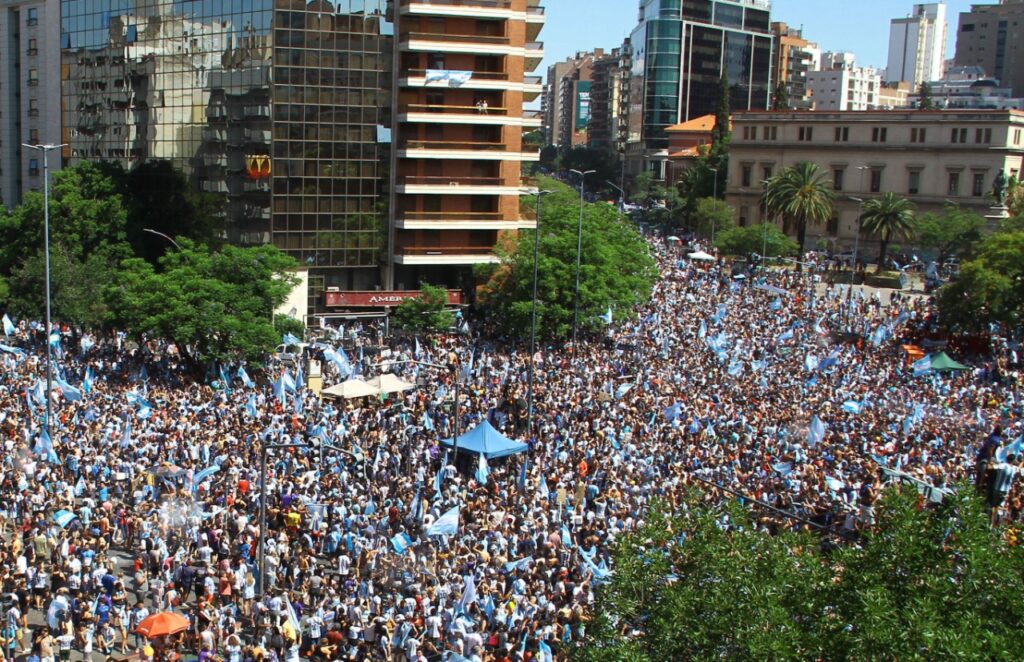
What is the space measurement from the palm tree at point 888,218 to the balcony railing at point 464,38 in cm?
2864

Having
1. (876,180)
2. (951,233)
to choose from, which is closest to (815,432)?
(951,233)

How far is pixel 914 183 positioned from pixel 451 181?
1651 inches

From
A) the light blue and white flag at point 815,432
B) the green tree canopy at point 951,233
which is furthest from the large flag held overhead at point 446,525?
the green tree canopy at point 951,233

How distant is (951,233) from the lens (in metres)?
71.9

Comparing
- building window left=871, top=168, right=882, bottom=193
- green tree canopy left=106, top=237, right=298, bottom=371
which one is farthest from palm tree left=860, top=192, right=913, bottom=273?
green tree canopy left=106, top=237, right=298, bottom=371

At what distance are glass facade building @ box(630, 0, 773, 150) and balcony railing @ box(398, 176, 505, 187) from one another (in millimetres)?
96860

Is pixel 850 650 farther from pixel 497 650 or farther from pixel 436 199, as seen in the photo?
pixel 436 199

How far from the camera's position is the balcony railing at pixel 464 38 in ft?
186

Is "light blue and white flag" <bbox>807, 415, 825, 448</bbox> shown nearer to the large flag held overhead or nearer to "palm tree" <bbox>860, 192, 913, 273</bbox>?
the large flag held overhead

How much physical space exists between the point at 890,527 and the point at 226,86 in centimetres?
4999

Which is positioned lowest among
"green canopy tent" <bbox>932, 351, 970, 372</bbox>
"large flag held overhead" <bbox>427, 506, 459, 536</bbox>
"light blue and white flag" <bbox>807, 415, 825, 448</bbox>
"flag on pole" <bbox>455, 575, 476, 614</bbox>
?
"flag on pole" <bbox>455, 575, 476, 614</bbox>

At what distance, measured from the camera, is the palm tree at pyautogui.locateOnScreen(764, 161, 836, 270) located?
250ft

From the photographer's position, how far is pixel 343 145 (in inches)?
2239

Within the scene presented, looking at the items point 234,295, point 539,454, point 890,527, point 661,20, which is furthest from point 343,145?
point 661,20
